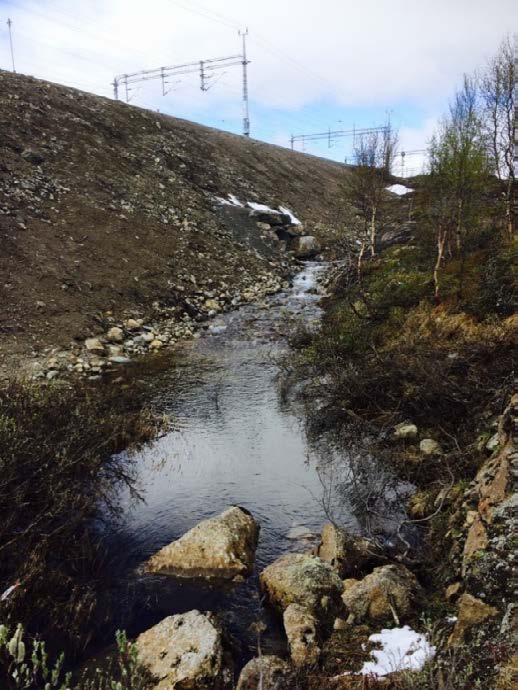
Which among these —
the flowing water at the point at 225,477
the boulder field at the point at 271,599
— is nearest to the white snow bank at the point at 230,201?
the flowing water at the point at 225,477

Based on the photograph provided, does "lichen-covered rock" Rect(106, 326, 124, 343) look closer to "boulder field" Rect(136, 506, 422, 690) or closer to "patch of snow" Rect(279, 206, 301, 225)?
"boulder field" Rect(136, 506, 422, 690)

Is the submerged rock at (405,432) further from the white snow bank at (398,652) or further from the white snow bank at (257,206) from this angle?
the white snow bank at (257,206)

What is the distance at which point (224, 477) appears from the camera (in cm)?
837

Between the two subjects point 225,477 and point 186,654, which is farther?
point 225,477

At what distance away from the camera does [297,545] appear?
6461mm

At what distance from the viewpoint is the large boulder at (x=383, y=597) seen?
4.79m

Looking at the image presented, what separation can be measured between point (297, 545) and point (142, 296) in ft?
43.9

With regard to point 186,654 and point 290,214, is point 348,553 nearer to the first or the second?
point 186,654

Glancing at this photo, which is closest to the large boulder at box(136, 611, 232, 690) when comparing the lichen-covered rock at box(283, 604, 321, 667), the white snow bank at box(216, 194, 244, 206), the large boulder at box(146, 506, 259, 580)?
the lichen-covered rock at box(283, 604, 321, 667)

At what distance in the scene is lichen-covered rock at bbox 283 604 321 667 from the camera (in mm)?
4289

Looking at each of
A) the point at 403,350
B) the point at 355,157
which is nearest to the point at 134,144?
the point at 355,157

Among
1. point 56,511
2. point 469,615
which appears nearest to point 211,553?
point 56,511

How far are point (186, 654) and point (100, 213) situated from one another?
20074 millimetres

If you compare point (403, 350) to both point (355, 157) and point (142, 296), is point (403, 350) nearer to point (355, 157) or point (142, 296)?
point (142, 296)
